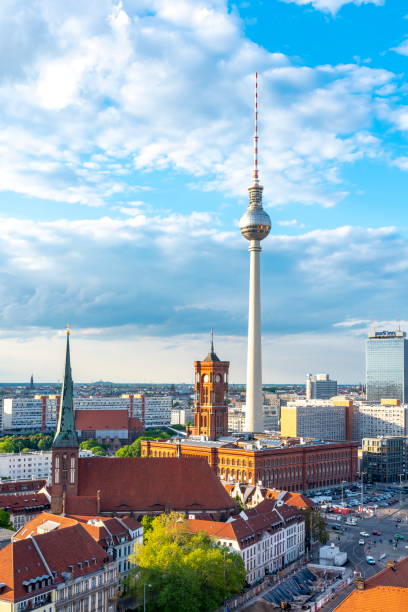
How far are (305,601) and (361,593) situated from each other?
3126cm

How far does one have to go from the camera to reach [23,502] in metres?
121

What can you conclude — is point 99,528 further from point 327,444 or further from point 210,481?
point 327,444

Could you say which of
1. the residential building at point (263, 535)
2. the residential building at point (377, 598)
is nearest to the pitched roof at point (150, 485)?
the residential building at point (263, 535)

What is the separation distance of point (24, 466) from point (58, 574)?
12440 cm

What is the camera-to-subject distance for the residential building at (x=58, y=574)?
68.4 metres

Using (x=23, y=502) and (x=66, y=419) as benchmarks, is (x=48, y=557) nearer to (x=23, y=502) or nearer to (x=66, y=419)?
(x=66, y=419)

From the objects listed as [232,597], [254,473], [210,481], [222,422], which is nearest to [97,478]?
[210,481]

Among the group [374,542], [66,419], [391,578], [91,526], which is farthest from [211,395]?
[391,578]

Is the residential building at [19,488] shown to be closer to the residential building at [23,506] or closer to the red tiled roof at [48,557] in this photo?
the residential building at [23,506]

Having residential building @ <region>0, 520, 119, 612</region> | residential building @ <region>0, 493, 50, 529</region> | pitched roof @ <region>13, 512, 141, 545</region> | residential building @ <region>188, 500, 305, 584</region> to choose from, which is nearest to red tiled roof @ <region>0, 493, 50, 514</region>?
residential building @ <region>0, 493, 50, 529</region>

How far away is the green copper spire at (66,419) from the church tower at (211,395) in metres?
78.4

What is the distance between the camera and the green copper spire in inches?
4168

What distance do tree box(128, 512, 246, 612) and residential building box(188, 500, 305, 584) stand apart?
8.24 meters

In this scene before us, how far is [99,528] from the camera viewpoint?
87.9m
